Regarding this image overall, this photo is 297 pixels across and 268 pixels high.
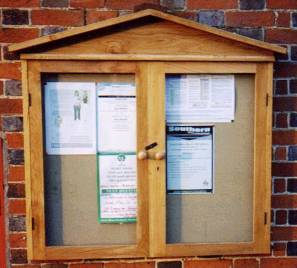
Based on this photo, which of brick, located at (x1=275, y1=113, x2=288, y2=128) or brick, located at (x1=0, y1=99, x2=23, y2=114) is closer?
brick, located at (x1=0, y1=99, x2=23, y2=114)

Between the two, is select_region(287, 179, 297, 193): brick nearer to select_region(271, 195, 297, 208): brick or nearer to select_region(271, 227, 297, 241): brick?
select_region(271, 195, 297, 208): brick

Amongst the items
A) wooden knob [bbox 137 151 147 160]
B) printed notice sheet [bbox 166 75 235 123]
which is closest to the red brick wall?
printed notice sheet [bbox 166 75 235 123]

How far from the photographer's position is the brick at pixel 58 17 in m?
2.08

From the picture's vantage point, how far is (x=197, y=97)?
2.09 meters

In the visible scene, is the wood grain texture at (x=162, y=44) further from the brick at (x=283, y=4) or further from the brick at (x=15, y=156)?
the brick at (x=15, y=156)

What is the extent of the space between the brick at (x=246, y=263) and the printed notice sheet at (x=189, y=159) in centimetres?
47

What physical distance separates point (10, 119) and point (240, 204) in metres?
1.32

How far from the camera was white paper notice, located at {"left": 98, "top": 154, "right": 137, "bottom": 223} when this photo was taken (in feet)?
6.89

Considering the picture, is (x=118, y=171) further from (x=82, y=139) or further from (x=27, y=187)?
(x=27, y=187)

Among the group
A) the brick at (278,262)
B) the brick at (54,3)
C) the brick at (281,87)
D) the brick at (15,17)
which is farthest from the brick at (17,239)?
the brick at (281,87)

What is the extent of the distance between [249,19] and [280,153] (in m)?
0.76

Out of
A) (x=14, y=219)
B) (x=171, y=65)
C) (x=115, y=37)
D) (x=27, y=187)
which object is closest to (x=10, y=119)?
(x=27, y=187)

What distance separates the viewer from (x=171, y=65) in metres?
2.04

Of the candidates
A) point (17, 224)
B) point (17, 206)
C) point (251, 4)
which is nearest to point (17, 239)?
point (17, 224)
